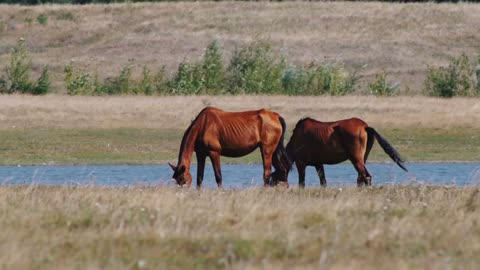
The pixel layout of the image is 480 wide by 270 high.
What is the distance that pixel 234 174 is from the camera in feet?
81.4

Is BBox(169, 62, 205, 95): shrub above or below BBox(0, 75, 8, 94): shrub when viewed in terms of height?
above

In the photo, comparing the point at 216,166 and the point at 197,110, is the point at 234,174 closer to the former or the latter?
the point at 216,166

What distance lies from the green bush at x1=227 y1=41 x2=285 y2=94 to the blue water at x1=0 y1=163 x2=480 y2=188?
16586mm

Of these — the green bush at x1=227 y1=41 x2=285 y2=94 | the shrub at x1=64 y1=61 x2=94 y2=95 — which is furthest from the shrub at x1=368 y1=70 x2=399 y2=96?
the shrub at x1=64 y1=61 x2=94 y2=95

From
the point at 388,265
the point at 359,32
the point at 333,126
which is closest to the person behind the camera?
the point at 388,265

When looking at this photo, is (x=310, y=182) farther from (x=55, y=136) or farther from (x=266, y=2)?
(x=266, y=2)

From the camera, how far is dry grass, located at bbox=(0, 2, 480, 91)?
209 ft

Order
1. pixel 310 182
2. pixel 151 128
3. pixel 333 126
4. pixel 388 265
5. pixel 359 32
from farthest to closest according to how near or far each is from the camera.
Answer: pixel 359 32 < pixel 151 128 < pixel 310 182 < pixel 333 126 < pixel 388 265

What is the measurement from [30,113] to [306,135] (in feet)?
53.8

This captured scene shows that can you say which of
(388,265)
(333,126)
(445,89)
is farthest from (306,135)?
(445,89)

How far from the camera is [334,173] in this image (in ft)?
85.2

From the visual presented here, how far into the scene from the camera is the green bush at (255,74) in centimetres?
4447

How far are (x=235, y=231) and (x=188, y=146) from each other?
670cm

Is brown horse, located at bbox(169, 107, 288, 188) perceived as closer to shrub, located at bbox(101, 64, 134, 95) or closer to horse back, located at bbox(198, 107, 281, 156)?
horse back, located at bbox(198, 107, 281, 156)
